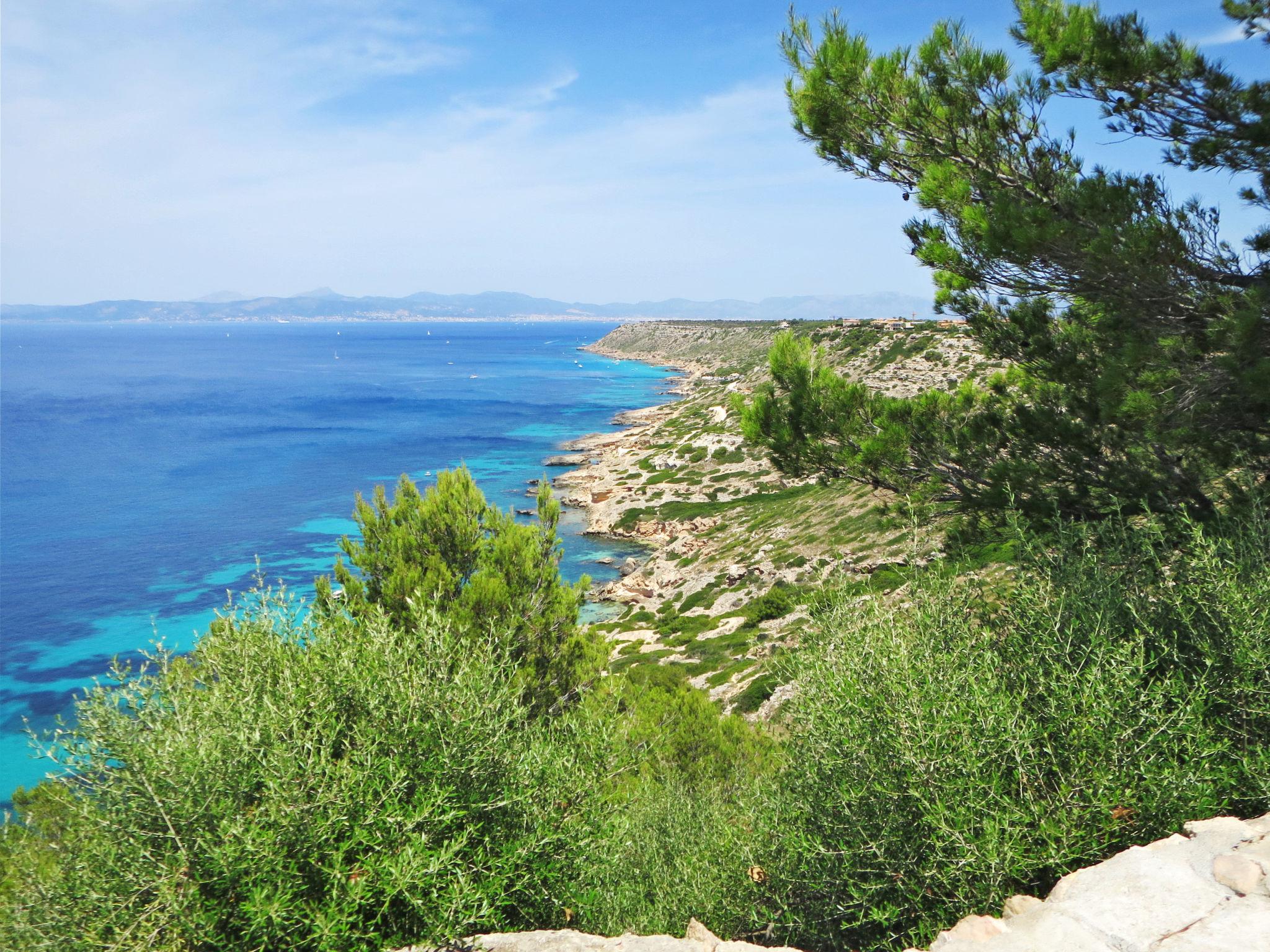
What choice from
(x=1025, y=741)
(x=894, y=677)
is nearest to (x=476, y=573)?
(x=894, y=677)

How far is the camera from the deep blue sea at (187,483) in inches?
1547

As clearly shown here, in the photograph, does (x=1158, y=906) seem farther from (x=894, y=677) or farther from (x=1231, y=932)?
(x=894, y=677)

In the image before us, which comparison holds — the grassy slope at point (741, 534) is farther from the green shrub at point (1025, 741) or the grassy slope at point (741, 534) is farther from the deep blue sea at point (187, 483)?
the deep blue sea at point (187, 483)

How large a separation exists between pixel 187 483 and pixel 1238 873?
78.4 meters

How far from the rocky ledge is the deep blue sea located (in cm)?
864

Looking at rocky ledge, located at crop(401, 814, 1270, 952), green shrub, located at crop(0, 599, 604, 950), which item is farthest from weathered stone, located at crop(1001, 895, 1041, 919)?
green shrub, located at crop(0, 599, 604, 950)

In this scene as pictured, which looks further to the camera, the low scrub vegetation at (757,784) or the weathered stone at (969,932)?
the low scrub vegetation at (757,784)

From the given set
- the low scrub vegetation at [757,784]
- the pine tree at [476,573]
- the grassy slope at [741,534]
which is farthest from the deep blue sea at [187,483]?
the grassy slope at [741,534]

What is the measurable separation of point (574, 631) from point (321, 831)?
765 cm

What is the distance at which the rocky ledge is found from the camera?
14.6 feet

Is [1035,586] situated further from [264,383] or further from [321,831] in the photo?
[264,383]

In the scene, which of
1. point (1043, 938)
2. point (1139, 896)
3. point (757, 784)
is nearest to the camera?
point (1043, 938)

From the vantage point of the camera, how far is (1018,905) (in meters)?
5.29

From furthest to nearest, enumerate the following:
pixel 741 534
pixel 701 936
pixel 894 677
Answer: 1. pixel 741 534
2. pixel 701 936
3. pixel 894 677
